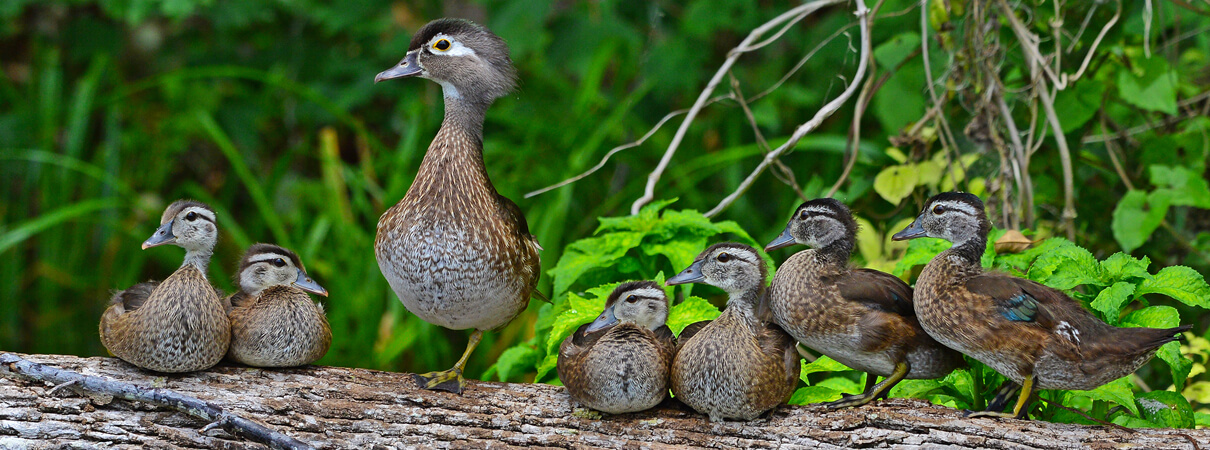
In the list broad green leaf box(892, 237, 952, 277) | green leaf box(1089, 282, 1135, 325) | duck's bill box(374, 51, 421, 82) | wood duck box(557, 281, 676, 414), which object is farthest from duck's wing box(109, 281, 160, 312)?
green leaf box(1089, 282, 1135, 325)

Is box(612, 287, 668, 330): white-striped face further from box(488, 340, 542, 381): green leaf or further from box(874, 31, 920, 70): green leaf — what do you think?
box(874, 31, 920, 70): green leaf

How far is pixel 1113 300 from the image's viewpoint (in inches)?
104

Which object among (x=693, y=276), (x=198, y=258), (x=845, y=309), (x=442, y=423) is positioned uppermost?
(x=198, y=258)

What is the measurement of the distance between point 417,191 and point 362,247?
252 cm

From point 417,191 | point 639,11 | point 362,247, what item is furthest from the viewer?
point 639,11

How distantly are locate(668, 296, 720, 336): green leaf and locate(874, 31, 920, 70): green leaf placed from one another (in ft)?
5.06

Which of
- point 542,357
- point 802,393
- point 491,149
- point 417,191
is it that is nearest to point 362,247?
point 491,149

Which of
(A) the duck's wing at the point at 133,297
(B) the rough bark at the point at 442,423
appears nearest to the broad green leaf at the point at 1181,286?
(B) the rough bark at the point at 442,423

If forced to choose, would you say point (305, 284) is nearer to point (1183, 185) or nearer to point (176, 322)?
point (176, 322)

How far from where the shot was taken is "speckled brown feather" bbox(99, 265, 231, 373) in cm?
271

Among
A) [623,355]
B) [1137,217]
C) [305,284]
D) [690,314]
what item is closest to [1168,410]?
[1137,217]

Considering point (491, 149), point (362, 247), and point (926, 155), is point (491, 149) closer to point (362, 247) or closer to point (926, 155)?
point (362, 247)

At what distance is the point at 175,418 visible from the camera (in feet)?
8.93

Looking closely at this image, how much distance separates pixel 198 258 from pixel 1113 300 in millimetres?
2785
